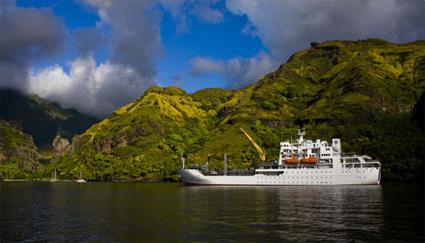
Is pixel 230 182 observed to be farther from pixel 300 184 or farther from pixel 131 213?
pixel 131 213

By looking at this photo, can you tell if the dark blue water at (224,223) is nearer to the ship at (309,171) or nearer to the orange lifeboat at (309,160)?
the ship at (309,171)

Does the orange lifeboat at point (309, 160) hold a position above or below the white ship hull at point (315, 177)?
above

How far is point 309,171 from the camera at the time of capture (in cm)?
16362

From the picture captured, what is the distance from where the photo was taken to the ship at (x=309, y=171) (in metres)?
162

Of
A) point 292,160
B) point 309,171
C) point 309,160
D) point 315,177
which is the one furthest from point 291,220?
point 292,160

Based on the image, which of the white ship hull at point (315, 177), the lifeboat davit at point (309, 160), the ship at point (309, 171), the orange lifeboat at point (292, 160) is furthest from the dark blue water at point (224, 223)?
the orange lifeboat at point (292, 160)

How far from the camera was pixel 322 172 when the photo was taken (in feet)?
536

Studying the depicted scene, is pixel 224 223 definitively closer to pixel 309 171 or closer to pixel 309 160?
pixel 309 171

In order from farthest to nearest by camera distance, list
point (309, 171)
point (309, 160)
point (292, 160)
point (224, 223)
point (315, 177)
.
Result: 1. point (292, 160)
2. point (309, 160)
3. point (309, 171)
4. point (315, 177)
5. point (224, 223)

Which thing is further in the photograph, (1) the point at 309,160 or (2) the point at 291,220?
(1) the point at 309,160

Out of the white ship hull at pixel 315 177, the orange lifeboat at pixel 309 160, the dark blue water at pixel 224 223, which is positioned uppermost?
the orange lifeboat at pixel 309 160

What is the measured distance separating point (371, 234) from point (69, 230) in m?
35.8

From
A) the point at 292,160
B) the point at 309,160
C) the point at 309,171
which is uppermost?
the point at 292,160

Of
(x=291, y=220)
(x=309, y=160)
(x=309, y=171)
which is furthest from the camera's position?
(x=309, y=160)
